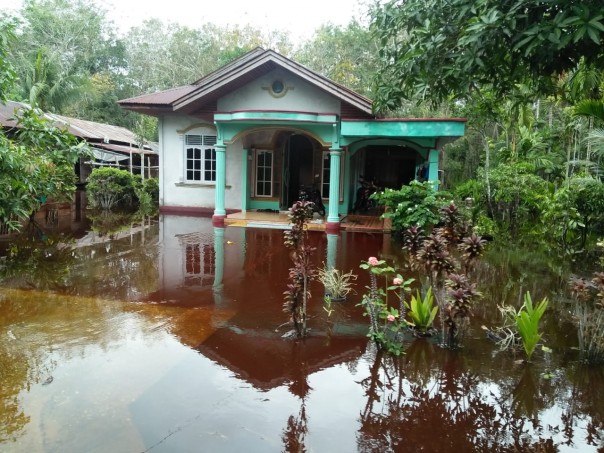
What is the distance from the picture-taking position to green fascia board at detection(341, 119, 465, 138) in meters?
11.6

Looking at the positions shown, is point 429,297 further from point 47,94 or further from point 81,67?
point 81,67

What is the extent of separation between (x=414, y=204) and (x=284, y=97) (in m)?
5.21

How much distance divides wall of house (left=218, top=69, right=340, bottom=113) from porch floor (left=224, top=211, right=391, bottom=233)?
3.15m

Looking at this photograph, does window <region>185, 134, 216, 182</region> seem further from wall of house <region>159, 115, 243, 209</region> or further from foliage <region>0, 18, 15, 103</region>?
foliage <region>0, 18, 15, 103</region>

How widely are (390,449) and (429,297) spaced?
222cm

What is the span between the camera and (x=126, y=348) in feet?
15.7

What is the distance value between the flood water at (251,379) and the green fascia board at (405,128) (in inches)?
216

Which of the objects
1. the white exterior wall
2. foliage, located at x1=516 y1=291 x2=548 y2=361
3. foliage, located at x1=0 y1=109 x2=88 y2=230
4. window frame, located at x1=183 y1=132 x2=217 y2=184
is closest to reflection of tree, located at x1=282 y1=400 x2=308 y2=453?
foliage, located at x1=516 y1=291 x2=548 y2=361

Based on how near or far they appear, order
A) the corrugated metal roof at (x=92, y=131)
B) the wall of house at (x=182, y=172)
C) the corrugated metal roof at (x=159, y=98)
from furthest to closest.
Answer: the corrugated metal roof at (x=92, y=131) → the wall of house at (x=182, y=172) → the corrugated metal roof at (x=159, y=98)

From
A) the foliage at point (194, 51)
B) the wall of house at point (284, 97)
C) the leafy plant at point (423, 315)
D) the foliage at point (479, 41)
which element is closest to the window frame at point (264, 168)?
the wall of house at point (284, 97)

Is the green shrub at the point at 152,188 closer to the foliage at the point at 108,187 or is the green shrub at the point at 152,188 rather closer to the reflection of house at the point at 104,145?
the foliage at the point at 108,187

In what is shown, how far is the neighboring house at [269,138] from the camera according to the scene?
12.6 meters

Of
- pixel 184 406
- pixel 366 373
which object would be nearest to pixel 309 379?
pixel 366 373

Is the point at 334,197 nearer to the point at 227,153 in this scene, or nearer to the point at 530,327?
the point at 227,153
